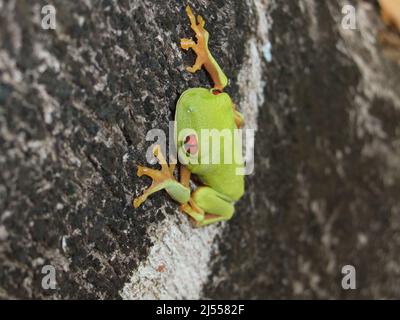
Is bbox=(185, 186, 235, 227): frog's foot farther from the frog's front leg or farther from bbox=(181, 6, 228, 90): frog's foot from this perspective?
bbox=(181, 6, 228, 90): frog's foot

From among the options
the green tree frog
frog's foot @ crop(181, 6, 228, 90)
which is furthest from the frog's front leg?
frog's foot @ crop(181, 6, 228, 90)

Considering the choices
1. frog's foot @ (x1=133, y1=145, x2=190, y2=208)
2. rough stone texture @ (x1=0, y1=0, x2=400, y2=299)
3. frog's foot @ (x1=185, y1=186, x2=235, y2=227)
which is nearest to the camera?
rough stone texture @ (x1=0, y1=0, x2=400, y2=299)

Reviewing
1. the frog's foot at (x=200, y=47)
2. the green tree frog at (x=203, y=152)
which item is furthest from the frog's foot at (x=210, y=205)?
the frog's foot at (x=200, y=47)

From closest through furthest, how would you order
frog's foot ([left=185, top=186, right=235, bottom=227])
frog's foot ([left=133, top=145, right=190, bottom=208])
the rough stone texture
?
the rough stone texture < frog's foot ([left=133, top=145, right=190, bottom=208]) < frog's foot ([left=185, top=186, right=235, bottom=227])

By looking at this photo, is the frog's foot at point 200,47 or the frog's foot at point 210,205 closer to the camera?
the frog's foot at point 200,47

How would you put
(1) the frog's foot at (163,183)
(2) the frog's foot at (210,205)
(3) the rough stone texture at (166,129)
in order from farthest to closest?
(2) the frog's foot at (210,205)
(1) the frog's foot at (163,183)
(3) the rough stone texture at (166,129)

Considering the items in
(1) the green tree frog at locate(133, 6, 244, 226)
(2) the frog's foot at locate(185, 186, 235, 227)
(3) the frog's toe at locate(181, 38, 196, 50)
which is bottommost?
(2) the frog's foot at locate(185, 186, 235, 227)

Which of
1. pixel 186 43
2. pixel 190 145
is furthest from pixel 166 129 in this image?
pixel 186 43

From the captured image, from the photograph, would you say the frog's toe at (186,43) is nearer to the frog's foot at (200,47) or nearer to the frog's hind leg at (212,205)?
the frog's foot at (200,47)
